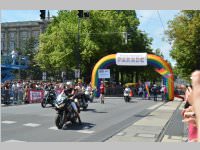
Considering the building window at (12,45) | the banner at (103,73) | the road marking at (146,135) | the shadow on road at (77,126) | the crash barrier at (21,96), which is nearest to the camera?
the road marking at (146,135)

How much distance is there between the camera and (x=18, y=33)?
12000 centimetres

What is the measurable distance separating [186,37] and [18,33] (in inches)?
3402

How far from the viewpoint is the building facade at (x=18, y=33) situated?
11281 centimetres

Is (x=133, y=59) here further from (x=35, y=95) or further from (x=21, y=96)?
(x=21, y=96)

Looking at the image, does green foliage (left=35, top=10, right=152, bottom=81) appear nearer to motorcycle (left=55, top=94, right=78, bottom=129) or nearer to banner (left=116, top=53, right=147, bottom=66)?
banner (left=116, top=53, right=147, bottom=66)

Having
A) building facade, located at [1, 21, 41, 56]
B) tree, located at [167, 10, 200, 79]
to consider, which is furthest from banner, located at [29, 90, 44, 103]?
building facade, located at [1, 21, 41, 56]

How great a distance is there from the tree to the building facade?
238 ft

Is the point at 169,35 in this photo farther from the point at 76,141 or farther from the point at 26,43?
the point at 26,43

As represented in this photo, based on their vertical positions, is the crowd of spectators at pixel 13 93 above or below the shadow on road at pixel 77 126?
above

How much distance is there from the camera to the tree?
3962 cm

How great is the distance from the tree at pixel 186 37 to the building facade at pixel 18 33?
72472mm

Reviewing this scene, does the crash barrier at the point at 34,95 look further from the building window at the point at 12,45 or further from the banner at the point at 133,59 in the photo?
the building window at the point at 12,45

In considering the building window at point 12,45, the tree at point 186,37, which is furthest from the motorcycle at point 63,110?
the building window at point 12,45

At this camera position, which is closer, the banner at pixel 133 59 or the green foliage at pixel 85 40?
the banner at pixel 133 59
